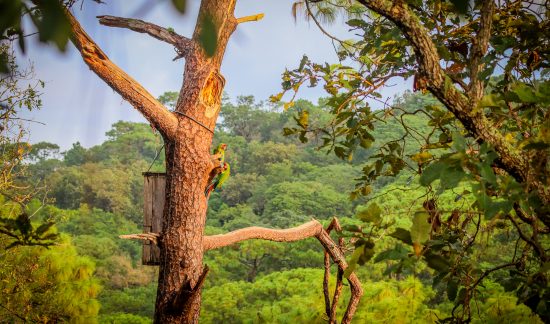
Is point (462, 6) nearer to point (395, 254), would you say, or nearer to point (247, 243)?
point (395, 254)

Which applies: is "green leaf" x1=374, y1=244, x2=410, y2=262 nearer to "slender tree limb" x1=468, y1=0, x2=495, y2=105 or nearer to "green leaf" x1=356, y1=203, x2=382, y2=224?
"green leaf" x1=356, y1=203, x2=382, y2=224

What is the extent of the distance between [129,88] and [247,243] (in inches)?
341

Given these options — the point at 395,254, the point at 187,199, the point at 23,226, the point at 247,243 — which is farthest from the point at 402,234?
the point at 247,243

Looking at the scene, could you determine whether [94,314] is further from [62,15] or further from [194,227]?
[62,15]

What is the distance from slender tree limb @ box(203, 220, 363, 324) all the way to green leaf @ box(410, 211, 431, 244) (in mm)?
1411

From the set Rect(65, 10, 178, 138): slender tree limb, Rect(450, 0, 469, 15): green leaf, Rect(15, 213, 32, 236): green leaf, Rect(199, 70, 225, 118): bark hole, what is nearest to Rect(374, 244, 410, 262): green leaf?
Rect(450, 0, 469, 15): green leaf

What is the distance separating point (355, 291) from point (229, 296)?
20.6 ft

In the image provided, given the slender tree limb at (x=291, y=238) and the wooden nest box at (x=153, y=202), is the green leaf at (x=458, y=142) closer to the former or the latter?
the slender tree limb at (x=291, y=238)

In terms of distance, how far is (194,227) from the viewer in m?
2.06

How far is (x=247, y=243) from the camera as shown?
407 inches

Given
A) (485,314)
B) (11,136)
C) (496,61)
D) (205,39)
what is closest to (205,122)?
(496,61)

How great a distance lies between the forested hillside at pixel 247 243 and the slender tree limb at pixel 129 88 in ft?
0.49

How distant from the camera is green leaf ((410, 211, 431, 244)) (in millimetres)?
722

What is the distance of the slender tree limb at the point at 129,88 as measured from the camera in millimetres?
1740
